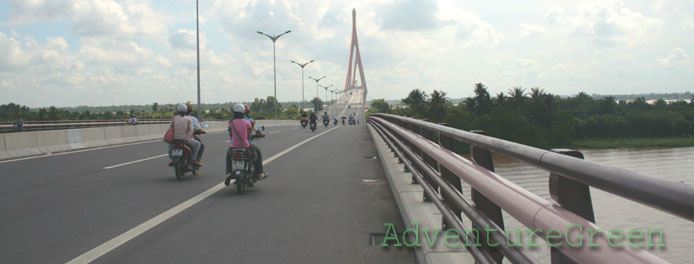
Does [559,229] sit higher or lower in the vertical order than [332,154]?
higher

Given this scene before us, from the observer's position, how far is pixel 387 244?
525 centimetres

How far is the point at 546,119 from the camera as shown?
475 feet

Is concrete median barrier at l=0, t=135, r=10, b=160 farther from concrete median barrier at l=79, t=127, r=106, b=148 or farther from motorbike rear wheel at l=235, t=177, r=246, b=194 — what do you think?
motorbike rear wheel at l=235, t=177, r=246, b=194

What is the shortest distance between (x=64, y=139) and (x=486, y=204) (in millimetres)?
18060

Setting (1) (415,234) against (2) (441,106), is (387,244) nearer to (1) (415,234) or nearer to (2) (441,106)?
(1) (415,234)

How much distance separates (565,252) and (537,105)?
153637 mm

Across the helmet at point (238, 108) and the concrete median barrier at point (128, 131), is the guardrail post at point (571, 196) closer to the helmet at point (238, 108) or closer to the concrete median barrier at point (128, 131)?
the helmet at point (238, 108)

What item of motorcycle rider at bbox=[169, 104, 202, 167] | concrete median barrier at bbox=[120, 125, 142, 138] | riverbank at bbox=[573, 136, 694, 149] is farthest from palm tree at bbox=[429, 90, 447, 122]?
motorcycle rider at bbox=[169, 104, 202, 167]

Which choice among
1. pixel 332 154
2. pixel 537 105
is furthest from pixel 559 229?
pixel 537 105

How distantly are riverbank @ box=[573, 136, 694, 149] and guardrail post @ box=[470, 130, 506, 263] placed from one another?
372ft

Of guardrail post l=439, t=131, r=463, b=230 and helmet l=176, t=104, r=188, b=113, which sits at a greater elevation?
helmet l=176, t=104, r=188, b=113

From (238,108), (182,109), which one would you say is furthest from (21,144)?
(238,108)

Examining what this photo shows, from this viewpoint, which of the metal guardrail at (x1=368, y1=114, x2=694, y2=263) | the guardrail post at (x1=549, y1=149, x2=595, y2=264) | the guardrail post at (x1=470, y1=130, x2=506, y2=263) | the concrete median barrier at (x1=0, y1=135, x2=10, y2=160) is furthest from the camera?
the concrete median barrier at (x1=0, y1=135, x2=10, y2=160)

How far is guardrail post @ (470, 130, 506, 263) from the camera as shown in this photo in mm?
3061
